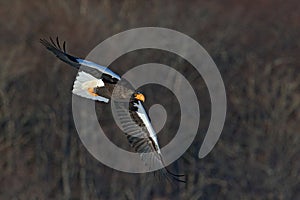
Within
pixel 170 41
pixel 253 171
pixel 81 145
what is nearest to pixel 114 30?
pixel 170 41

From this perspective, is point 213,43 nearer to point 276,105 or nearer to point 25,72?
point 276,105

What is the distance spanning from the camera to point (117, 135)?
9.87 metres

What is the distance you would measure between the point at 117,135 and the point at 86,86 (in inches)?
175

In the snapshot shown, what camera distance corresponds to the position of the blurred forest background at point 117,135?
10078mm

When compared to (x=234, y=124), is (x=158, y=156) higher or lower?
lower

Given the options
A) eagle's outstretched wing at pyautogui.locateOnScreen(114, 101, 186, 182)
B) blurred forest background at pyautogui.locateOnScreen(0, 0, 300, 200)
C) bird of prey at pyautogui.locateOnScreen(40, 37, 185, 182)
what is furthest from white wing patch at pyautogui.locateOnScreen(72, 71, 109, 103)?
blurred forest background at pyautogui.locateOnScreen(0, 0, 300, 200)

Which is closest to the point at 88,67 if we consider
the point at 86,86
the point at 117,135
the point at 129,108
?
the point at 86,86

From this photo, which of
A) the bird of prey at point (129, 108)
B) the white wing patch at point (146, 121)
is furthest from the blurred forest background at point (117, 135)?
the white wing patch at point (146, 121)

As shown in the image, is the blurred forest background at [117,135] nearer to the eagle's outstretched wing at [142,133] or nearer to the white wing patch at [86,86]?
the white wing patch at [86,86]

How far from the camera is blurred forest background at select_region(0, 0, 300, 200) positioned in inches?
397

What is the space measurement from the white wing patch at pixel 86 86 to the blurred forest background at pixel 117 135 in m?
4.08

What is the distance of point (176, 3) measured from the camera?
1238 cm

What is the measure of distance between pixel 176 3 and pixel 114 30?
5.81 feet

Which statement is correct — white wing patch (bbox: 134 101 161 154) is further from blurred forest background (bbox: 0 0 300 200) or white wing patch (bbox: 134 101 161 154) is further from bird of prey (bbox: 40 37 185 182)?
blurred forest background (bbox: 0 0 300 200)
